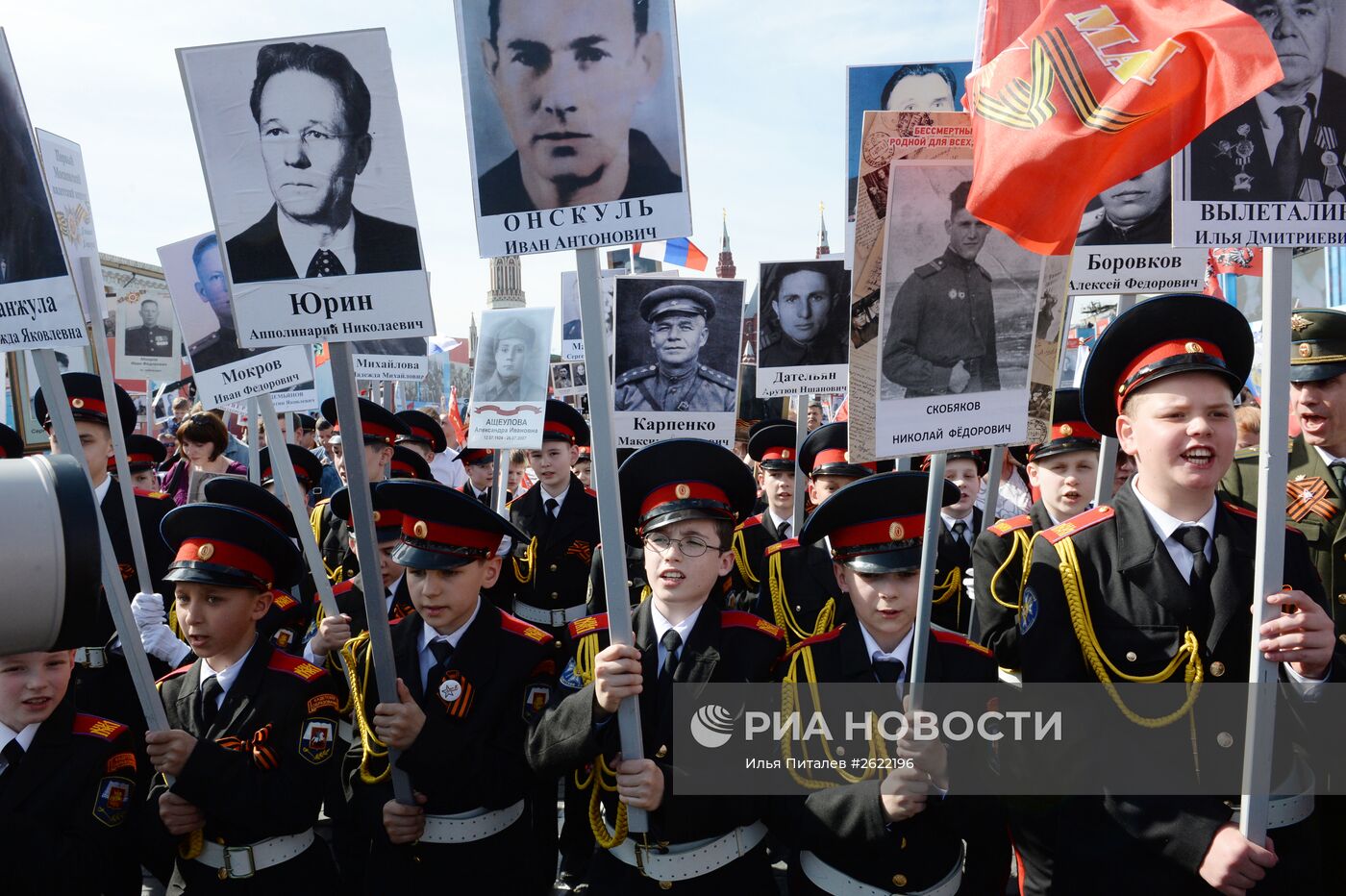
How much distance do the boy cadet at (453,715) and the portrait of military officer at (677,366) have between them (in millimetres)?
2566

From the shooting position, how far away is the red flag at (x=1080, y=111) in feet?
9.45

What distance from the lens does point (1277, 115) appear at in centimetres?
301

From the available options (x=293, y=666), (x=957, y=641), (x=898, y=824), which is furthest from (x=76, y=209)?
(x=898, y=824)

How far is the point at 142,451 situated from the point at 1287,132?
733 cm

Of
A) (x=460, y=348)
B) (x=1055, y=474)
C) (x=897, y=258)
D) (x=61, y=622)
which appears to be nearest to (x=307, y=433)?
(x=460, y=348)

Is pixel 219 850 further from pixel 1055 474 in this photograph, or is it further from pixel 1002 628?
pixel 1055 474

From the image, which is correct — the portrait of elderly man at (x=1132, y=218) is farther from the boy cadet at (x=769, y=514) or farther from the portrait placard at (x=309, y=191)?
the portrait placard at (x=309, y=191)

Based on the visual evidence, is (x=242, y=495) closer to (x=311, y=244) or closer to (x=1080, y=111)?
(x=311, y=244)

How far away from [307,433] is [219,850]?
11845mm

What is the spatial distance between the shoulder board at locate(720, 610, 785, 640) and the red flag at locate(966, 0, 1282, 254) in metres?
1.59

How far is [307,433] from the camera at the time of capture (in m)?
14.6

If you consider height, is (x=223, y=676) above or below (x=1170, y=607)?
below

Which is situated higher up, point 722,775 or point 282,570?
point 282,570

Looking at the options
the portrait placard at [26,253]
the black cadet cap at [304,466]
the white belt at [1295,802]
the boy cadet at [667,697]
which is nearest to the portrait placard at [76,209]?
the portrait placard at [26,253]
